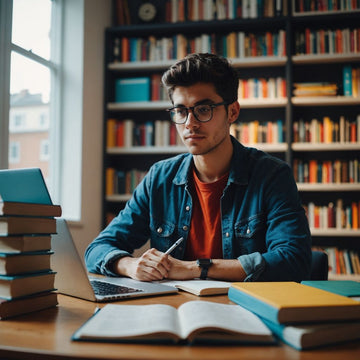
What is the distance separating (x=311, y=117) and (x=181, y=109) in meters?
2.25

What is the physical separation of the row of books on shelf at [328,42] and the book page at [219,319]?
2.95 metres

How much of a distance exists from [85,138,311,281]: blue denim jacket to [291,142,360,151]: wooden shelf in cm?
165

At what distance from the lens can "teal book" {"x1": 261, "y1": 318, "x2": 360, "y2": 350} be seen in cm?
62

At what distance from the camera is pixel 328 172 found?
10.7ft

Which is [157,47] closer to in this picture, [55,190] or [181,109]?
[55,190]

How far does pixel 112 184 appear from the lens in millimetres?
3545

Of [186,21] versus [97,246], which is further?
[186,21]

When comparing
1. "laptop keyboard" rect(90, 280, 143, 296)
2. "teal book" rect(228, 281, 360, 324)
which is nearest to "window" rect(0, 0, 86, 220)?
"laptop keyboard" rect(90, 280, 143, 296)

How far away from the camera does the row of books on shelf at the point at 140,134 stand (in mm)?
3504

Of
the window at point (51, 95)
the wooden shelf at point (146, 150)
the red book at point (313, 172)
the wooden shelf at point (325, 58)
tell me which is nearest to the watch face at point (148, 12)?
the window at point (51, 95)

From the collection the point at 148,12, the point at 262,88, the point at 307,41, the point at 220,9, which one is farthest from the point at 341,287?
the point at 148,12

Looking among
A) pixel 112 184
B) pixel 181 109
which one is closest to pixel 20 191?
pixel 181 109

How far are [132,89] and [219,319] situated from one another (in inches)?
122

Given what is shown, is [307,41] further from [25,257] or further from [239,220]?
[25,257]
